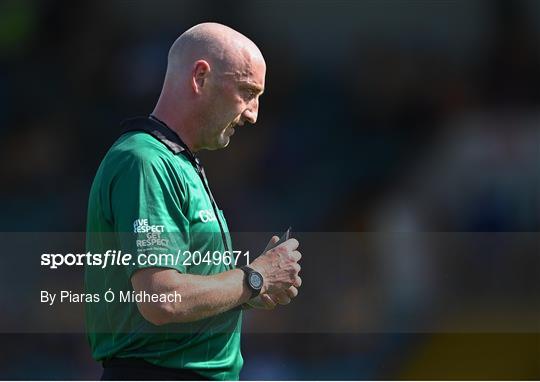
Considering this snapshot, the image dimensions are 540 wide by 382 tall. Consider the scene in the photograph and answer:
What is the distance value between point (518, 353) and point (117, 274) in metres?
1.58

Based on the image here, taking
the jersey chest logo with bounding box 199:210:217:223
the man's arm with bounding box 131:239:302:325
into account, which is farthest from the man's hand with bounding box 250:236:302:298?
the jersey chest logo with bounding box 199:210:217:223

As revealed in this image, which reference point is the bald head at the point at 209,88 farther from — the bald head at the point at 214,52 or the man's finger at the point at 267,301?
the man's finger at the point at 267,301

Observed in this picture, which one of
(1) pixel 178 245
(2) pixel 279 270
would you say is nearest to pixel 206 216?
(1) pixel 178 245

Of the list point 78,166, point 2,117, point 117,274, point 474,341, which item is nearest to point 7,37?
point 2,117

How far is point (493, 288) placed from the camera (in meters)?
3.13

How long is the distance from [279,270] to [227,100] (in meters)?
0.43

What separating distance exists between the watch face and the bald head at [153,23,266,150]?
34 centimetres

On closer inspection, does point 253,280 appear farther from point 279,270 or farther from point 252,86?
point 252,86

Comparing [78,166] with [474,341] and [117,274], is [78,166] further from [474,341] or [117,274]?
[474,341]

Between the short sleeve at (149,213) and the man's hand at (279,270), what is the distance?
22cm

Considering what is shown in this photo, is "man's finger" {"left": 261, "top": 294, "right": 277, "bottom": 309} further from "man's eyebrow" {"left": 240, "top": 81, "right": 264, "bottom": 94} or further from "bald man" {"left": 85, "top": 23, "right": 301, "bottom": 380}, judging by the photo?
"man's eyebrow" {"left": 240, "top": 81, "right": 264, "bottom": 94}

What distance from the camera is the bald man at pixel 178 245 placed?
2.05 meters

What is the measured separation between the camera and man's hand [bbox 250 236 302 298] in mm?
2222

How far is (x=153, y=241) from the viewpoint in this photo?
6.61 feet
